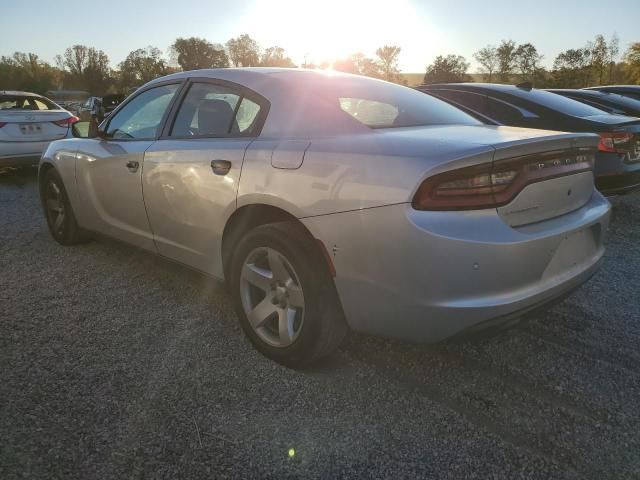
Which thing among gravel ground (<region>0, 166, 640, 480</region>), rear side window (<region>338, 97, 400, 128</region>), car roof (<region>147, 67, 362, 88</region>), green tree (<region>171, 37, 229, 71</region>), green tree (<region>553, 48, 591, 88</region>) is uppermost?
→ green tree (<region>171, 37, 229, 71</region>)

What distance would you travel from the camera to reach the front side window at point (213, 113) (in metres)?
2.62

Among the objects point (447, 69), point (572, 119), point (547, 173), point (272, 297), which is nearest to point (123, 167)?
point (272, 297)

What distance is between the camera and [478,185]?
1.84m

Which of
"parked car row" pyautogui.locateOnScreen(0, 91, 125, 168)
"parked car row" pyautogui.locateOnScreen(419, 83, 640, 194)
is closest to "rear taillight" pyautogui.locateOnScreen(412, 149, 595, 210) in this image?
"parked car row" pyautogui.locateOnScreen(419, 83, 640, 194)

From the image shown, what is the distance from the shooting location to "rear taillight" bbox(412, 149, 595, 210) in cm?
181

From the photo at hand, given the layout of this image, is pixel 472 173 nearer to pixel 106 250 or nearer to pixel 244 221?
pixel 244 221

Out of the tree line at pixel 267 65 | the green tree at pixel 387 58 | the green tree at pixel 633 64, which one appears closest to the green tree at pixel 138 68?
the tree line at pixel 267 65

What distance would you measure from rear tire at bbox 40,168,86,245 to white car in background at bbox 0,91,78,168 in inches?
153

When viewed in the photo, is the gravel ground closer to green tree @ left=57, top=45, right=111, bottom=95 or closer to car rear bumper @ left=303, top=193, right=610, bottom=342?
car rear bumper @ left=303, top=193, right=610, bottom=342

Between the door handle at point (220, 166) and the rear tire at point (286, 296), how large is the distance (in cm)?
37

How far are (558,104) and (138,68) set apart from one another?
99967 millimetres

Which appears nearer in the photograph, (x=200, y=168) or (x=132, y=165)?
(x=200, y=168)

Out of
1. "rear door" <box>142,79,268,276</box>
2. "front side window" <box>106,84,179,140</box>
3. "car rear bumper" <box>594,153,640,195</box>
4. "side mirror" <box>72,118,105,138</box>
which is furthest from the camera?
"car rear bumper" <box>594,153,640,195</box>

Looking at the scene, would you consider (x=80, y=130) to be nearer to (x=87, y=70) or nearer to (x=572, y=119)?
(x=572, y=119)
